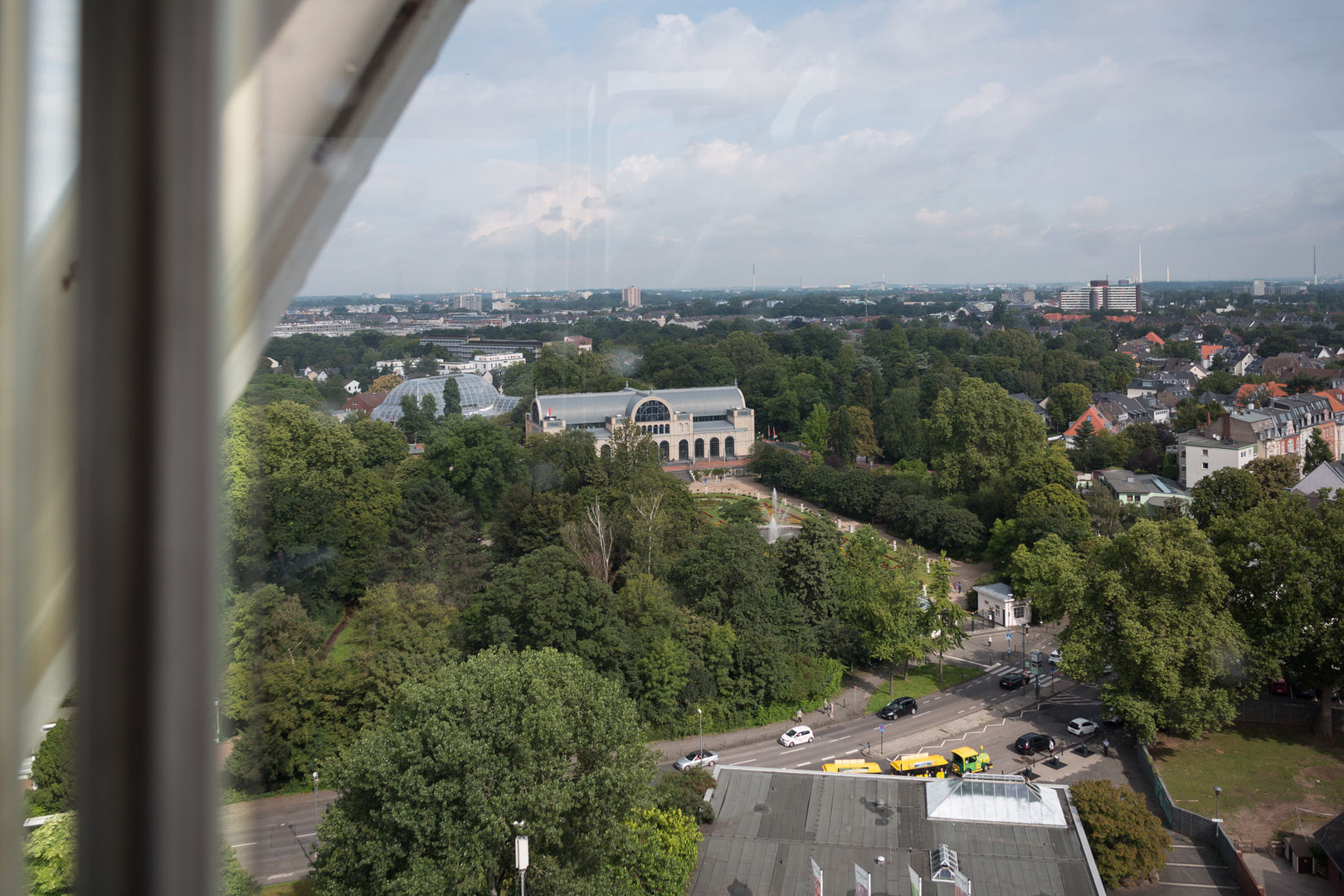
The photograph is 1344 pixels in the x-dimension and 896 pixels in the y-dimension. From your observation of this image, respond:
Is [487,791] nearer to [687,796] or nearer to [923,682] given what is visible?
[687,796]

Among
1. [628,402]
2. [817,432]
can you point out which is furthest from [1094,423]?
[628,402]

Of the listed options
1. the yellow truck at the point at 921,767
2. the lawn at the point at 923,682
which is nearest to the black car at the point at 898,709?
the lawn at the point at 923,682

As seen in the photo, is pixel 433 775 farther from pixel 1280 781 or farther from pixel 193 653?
pixel 1280 781

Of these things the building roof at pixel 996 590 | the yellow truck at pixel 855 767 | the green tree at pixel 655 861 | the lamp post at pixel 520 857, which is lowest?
the yellow truck at pixel 855 767

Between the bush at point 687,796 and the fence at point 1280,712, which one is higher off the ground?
the bush at point 687,796

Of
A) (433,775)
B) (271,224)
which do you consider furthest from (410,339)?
(271,224)

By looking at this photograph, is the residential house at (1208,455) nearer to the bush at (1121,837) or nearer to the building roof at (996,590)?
the building roof at (996,590)

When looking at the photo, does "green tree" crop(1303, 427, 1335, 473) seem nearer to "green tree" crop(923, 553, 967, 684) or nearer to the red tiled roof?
the red tiled roof
